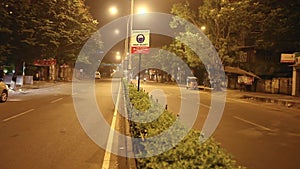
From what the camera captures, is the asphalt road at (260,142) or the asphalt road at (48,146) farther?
the asphalt road at (260,142)

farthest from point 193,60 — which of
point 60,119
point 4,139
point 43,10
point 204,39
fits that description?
point 4,139

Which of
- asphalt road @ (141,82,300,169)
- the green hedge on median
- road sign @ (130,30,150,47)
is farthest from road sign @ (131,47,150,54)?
the green hedge on median

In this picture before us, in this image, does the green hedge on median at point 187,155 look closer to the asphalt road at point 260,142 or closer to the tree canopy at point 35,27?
the asphalt road at point 260,142

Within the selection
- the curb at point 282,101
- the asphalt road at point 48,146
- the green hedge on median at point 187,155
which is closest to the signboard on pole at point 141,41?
the asphalt road at point 48,146

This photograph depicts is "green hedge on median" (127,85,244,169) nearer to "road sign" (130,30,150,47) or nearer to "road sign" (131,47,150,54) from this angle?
"road sign" (131,47,150,54)

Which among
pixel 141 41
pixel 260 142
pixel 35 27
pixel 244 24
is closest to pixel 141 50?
pixel 141 41

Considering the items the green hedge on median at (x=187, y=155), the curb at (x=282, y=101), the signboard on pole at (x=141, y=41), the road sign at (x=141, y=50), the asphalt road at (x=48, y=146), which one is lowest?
the asphalt road at (x=48, y=146)

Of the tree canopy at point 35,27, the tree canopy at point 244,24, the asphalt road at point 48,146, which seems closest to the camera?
the asphalt road at point 48,146

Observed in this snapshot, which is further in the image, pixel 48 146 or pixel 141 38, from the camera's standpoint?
pixel 141 38

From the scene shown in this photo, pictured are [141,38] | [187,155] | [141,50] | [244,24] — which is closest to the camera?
[187,155]

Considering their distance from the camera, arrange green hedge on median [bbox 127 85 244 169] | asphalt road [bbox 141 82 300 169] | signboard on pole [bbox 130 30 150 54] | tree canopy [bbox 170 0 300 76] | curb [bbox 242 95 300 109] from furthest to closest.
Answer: tree canopy [bbox 170 0 300 76] → curb [bbox 242 95 300 109] → signboard on pole [bbox 130 30 150 54] → asphalt road [bbox 141 82 300 169] → green hedge on median [bbox 127 85 244 169]

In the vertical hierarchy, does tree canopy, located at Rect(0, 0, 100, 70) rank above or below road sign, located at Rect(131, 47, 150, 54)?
above

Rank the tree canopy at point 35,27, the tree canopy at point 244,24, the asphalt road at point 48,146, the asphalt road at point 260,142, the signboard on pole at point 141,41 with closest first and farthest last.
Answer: the asphalt road at point 48,146
the asphalt road at point 260,142
the signboard on pole at point 141,41
the tree canopy at point 244,24
the tree canopy at point 35,27

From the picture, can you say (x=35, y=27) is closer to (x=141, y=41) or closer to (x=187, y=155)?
(x=141, y=41)
